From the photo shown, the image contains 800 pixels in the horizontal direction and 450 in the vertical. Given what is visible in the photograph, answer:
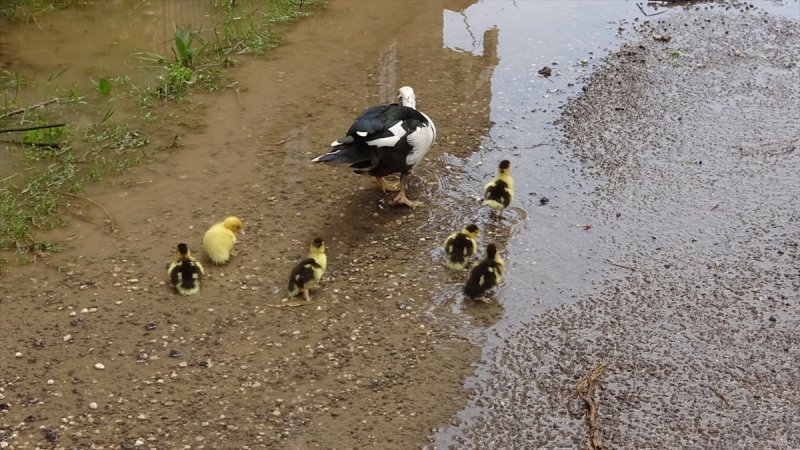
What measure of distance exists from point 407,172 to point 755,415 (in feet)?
8.81

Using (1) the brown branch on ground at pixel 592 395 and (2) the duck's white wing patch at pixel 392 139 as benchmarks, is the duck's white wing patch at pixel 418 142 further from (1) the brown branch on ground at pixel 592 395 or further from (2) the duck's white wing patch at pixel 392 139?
(1) the brown branch on ground at pixel 592 395

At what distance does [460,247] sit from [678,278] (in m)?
1.36

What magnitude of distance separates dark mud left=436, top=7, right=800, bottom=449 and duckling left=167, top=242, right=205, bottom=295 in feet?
5.76

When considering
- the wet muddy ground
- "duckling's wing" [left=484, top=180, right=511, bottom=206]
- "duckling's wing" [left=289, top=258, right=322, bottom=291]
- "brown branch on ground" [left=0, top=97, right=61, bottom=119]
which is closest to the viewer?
the wet muddy ground

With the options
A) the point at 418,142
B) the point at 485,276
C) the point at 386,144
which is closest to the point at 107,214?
the point at 386,144

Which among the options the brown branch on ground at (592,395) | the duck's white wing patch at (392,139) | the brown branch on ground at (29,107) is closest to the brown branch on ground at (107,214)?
the brown branch on ground at (29,107)

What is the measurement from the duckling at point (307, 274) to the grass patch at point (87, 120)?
5.29 feet

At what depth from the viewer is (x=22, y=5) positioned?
8.46 metres

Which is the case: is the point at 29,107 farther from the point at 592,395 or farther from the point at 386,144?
the point at 592,395

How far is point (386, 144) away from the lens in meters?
5.37

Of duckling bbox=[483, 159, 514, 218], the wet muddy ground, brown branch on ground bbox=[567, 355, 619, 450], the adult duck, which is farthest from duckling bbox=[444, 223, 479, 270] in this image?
brown branch on ground bbox=[567, 355, 619, 450]

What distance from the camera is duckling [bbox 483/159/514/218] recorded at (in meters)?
5.41

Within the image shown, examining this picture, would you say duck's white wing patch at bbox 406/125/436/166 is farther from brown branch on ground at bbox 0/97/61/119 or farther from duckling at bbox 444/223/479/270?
brown branch on ground at bbox 0/97/61/119

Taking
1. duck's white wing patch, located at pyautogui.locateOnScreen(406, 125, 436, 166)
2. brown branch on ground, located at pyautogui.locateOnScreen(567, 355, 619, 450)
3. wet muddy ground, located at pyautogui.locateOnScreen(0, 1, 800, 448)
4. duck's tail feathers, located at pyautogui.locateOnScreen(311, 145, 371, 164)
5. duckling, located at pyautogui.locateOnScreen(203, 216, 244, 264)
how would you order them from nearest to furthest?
brown branch on ground, located at pyautogui.locateOnScreen(567, 355, 619, 450) < wet muddy ground, located at pyautogui.locateOnScreen(0, 1, 800, 448) < duckling, located at pyautogui.locateOnScreen(203, 216, 244, 264) < duck's tail feathers, located at pyautogui.locateOnScreen(311, 145, 371, 164) < duck's white wing patch, located at pyautogui.locateOnScreen(406, 125, 436, 166)
